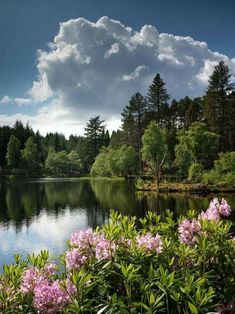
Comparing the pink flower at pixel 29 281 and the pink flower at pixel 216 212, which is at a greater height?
the pink flower at pixel 216 212

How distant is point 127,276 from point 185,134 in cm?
4900

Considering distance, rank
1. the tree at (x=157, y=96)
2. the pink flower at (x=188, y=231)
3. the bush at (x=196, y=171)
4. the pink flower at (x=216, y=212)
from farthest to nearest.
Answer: the tree at (x=157, y=96)
the bush at (x=196, y=171)
the pink flower at (x=216, y=212)
the pink flower at (x=188, y=231)

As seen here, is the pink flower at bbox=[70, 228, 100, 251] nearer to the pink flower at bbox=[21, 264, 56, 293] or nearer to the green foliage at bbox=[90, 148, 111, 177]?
the pink flower at bbox=[21, 264, 56, 293]

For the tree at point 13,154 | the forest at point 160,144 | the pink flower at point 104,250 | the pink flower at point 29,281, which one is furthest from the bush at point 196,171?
the tree at point 13,154

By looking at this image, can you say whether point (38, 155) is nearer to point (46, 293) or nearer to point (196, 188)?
point (196, 188)

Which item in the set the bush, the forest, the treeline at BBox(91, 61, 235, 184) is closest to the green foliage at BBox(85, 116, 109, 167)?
the forest

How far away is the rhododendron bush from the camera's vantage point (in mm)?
2781

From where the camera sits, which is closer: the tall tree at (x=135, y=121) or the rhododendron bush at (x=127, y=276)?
the rhododendron bush at (x=127, y=276)

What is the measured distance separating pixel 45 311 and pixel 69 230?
16415mm

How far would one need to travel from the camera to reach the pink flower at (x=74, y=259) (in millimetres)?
3342

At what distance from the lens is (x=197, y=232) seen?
3.85 metres

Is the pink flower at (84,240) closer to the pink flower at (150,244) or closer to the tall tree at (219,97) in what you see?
the pink flower at (150,244)

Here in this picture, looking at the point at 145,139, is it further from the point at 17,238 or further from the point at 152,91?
the point at 17,238

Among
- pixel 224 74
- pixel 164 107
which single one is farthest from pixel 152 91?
pixel 224 74
